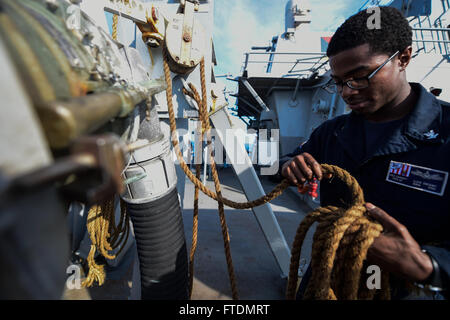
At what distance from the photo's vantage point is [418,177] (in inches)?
31.2

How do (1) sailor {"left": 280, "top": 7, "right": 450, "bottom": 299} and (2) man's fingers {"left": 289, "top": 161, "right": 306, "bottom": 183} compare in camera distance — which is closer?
(1) sailor {"left": 280, "top": 7, "right": 450, "bottom": 299}

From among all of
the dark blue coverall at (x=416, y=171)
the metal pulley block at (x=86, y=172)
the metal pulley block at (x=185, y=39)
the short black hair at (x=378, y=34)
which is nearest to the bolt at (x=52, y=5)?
the metal pulley block at (x=86, y=172)

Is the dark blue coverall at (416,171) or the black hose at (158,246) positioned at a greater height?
the dark blue coverall at (416,171)

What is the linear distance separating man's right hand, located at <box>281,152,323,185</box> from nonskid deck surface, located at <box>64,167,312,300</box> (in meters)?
1.30

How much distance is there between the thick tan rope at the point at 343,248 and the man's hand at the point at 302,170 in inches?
3.6

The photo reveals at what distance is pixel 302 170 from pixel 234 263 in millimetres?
1648

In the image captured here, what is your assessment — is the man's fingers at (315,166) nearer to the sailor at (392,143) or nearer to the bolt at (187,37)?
the sailor at (392,143)

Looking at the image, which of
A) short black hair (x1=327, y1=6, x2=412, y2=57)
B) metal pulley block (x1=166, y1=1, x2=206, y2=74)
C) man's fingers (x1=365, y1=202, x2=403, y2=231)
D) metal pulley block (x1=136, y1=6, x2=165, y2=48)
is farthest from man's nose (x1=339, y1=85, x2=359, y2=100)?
metal pulley block (x1=136, y1=6, x2=165, y2=48)

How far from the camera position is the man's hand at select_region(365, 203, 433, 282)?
0.61m

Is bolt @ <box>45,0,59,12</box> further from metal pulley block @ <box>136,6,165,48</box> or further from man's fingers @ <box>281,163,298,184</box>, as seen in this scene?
man's fingers @ <box>281,163,298,184</box>

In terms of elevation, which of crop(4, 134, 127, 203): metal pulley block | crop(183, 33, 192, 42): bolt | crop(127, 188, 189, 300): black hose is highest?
crop(183, 33, 192, 42): bolt

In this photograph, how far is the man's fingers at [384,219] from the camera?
62 cm

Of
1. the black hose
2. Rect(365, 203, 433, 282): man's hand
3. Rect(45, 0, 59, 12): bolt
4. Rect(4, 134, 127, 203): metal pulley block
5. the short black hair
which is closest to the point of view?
Rect(4, 134, 127, 203): metal pulley block

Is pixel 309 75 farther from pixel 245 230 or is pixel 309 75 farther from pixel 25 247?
pixel 25 247
